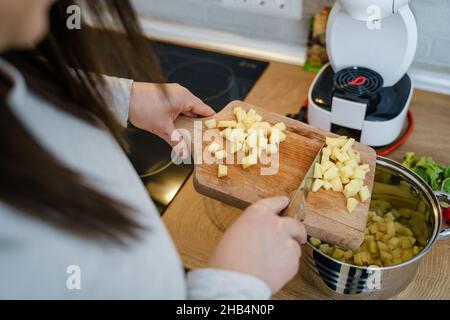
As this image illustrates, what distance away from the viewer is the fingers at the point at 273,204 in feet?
2.07

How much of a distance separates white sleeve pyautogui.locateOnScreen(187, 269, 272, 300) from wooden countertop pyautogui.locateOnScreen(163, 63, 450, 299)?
207 millimetres

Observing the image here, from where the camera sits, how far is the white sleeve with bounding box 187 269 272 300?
528 mm

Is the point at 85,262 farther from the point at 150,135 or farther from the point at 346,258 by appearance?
the point at 150,135

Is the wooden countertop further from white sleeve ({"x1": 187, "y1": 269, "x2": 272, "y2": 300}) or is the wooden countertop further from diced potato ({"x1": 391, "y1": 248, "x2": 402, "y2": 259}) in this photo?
white sleeve ({"x1": 187, "y1": 269, "x2": 272, "y2": 300})

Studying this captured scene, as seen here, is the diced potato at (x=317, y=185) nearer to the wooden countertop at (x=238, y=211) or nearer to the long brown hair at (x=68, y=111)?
the wooden countertop at (x=238, y=211)

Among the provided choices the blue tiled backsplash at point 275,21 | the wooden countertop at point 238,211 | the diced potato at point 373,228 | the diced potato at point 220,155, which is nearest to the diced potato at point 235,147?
the diced potato at point 220,155

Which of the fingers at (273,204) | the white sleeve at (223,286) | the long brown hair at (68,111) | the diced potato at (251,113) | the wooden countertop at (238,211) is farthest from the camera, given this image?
the diced potato at (251,113)

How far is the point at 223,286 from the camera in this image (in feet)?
1.74

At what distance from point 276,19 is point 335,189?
0.59 metres

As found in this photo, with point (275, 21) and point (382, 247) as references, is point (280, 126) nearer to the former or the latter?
point (382, 247)

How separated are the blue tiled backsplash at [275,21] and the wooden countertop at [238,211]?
9cm

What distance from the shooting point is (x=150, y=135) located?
105 cm

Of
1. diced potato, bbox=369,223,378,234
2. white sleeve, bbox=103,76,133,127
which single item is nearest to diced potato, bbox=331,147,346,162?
diced potato, bbox=369,223,378,234

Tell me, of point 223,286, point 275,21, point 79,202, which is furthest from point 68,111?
point 275,21
